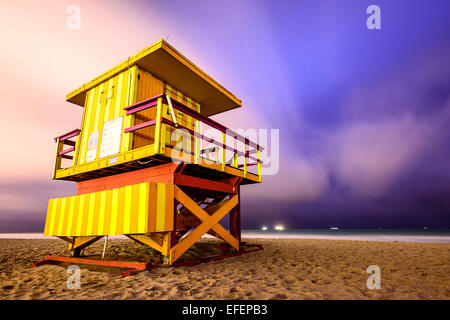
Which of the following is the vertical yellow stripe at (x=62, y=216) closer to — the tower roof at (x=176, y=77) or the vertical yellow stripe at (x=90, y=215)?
the vertical yellow stripe at (x=90, y=215)

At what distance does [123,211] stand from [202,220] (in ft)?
7.65

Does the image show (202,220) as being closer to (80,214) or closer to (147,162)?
(147,162)

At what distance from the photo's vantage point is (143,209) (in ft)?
16.6

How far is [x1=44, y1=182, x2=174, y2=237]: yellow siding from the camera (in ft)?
16.7

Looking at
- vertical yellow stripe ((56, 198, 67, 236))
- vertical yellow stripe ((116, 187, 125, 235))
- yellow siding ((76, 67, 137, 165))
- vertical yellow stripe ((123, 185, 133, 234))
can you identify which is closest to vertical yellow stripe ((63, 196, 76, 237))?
vertical yellow stripe ((56, 198, 67, 236))

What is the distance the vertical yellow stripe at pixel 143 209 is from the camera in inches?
195

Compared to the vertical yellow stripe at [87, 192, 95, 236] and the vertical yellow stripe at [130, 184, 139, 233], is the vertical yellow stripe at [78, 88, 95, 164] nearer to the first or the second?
the vertical yellow stripe at [87, 192, 95, 236]

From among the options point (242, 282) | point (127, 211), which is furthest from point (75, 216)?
point (242, 282)

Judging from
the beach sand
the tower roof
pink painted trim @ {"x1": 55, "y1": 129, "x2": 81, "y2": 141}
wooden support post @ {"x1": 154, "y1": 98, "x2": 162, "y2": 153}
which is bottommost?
the beach sand

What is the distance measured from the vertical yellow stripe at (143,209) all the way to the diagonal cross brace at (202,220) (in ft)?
2.99

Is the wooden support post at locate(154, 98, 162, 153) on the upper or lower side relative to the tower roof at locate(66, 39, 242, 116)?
lower

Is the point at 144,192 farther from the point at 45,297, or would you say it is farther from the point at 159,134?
the point at 45,297
